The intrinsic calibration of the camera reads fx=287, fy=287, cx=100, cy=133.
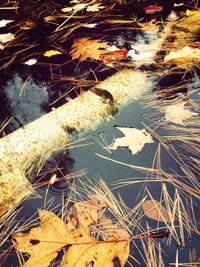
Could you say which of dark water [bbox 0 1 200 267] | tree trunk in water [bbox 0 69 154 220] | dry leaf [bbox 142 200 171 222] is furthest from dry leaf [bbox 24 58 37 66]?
dry leaf [bbox 142 200 171 222]

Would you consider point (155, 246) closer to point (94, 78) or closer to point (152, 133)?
point (152, 133)

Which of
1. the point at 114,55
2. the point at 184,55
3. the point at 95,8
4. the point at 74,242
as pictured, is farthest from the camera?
the point at 95,8

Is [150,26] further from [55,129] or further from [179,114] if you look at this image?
[55,129]

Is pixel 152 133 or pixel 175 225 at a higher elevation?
pixel 152 133

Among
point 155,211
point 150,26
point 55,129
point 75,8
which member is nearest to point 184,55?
point 150,26

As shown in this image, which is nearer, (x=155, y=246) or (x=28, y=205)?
(x=155, y=246)

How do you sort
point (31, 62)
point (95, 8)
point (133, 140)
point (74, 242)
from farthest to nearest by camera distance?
point (95, 8)
point (31, 62)
point (133, 140)
point (74, 242)

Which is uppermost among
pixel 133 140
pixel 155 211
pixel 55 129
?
pixel 55 129

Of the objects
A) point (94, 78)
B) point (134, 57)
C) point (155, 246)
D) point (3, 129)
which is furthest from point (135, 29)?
point (155, 246)
